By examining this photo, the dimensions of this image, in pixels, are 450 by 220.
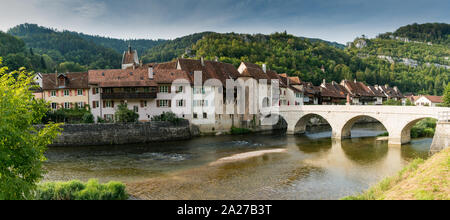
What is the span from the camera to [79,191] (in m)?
13.8

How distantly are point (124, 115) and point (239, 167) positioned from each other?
17858 millimetres

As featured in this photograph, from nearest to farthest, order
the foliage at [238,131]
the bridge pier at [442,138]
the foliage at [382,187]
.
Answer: the foliage at [382,187] → the bridge pier at [442,138] → the foliage at [238,131]

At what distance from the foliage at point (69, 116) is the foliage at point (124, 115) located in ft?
10.8

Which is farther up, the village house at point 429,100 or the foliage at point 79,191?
the village house at point 429,100

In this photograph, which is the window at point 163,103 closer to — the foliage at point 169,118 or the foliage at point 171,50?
the foliage at point 169,118

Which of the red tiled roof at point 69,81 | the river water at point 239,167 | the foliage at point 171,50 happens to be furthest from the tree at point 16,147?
the foliage at point 171,50

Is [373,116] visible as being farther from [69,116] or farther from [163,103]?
[69,116]

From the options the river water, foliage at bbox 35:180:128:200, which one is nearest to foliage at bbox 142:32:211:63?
the river water

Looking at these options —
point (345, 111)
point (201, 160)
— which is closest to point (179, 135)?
point (201, 160)

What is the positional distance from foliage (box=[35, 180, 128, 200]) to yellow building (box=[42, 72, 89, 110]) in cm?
2656

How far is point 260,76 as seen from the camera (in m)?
46.4

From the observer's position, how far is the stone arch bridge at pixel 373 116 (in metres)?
28.9

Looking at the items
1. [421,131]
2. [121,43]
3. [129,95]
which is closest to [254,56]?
[129,95]

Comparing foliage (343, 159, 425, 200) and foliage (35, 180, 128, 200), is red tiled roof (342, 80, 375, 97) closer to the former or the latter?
foliage (343, 159, 425, 200)
